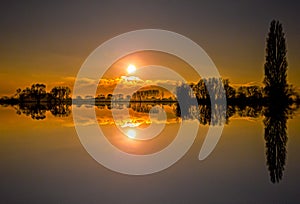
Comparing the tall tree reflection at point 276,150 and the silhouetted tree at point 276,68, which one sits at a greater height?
the silhouetted tree at point 276,68

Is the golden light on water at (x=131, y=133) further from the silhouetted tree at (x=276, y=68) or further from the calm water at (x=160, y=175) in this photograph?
the silhouetted tree at (x=276, y=68)

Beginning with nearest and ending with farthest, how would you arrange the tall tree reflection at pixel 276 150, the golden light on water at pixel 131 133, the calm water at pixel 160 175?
the calm water at pixel 160 175
the tall tree reflection at pixel 276 150
the golden light on water at pixel 131 133

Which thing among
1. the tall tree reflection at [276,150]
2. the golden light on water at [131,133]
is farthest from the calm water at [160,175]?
the golden light on water at [131,133]

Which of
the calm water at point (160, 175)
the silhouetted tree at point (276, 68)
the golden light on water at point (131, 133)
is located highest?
the silhouetted tree at point (276, 68)

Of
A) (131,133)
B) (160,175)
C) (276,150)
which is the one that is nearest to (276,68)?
(131,133)

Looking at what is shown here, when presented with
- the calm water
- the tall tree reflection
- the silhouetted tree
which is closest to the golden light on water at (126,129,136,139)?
the calm water

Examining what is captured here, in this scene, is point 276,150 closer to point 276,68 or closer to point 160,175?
point 160,175

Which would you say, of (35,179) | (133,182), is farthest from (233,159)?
(35,179)

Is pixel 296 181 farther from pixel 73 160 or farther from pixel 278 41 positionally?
pixel 278 41

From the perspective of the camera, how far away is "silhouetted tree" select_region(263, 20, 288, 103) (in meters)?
24.8

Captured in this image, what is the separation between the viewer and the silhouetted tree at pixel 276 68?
977 inches

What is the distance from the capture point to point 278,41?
83.8 ft

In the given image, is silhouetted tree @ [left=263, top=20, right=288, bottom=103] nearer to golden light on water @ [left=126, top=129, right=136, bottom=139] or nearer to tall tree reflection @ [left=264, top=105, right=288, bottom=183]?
tall tree reflection @ [left=264, top=105, right=288, bottom=183]

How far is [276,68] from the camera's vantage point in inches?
980
